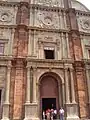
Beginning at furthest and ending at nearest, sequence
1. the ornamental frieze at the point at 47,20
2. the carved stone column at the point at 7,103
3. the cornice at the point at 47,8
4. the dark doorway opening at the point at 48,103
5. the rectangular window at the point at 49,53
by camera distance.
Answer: the cornice at the point at 47,8, the ornamental frieze at the point at 47,20, the rectangular window at the point at 49,53, the dark doorway opening at the point at 48,103, the carved stone column at the point at 7,103

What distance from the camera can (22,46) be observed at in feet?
57.7

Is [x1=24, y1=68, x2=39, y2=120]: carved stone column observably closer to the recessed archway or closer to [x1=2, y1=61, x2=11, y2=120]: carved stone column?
the recessed archway

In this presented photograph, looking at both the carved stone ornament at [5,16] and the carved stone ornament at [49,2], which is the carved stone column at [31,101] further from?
the carved stone ornament at [49,2]

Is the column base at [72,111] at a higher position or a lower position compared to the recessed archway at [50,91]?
lower

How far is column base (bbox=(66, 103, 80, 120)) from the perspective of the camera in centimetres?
1519

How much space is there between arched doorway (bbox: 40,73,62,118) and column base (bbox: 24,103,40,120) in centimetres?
126

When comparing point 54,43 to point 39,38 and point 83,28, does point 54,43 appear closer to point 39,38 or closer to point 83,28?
point 39,38

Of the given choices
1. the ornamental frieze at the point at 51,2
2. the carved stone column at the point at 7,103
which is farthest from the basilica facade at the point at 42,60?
the ornamental frieze at the point at 51,2

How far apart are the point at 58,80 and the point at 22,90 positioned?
150 inches

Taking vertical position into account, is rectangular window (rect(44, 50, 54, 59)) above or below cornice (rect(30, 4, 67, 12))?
below

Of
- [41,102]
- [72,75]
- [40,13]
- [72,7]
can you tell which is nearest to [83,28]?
[72,7]

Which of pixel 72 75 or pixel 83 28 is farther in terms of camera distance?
pixel 83 28

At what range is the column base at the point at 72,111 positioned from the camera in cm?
1519

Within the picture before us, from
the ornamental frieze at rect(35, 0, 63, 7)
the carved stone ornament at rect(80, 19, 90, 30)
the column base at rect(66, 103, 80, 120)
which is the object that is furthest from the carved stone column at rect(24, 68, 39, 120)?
the ornamental frieze at rect(35, 0, 63, 7)
